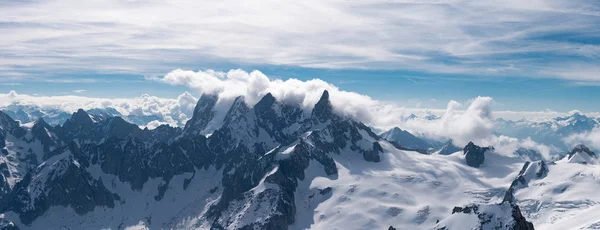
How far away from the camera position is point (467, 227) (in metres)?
200

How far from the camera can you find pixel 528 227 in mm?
198125

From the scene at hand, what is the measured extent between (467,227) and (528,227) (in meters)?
21.8

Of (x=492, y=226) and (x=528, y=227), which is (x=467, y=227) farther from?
(x=528, y=227)

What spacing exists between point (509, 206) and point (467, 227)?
16.7 m

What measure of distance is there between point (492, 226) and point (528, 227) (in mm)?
14929

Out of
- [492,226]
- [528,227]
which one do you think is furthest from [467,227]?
[528,227]

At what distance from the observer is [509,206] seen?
197 meters

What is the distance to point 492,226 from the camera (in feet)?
638

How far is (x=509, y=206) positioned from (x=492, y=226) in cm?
1008
